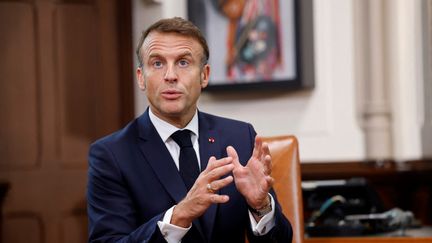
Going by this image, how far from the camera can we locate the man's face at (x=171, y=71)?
7.56 feet

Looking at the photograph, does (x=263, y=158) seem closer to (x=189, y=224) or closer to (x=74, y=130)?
(x=189, y=224)

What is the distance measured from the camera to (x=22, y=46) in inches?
226

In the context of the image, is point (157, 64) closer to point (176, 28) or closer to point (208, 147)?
point (176, 28)

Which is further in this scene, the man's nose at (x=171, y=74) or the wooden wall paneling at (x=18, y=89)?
the wooden wall paneling at (x=18, y=89)

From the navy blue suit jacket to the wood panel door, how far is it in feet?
11.2

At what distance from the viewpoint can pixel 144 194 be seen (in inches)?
91.3

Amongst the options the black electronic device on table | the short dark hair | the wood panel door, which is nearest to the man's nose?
the short dark hair

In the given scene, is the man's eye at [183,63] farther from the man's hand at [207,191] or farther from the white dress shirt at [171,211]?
the man's hand at [207,191]

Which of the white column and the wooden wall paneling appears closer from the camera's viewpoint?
the white column

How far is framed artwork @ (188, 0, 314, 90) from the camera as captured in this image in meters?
5.34

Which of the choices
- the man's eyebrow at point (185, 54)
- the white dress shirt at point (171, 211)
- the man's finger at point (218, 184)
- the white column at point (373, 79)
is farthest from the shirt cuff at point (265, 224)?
the white column at point (373, 79)

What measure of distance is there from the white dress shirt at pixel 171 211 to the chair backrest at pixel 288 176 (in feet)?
1.06

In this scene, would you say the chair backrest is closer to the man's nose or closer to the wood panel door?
the man's nose

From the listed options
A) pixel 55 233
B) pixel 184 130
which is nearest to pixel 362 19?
pixel 55 233
